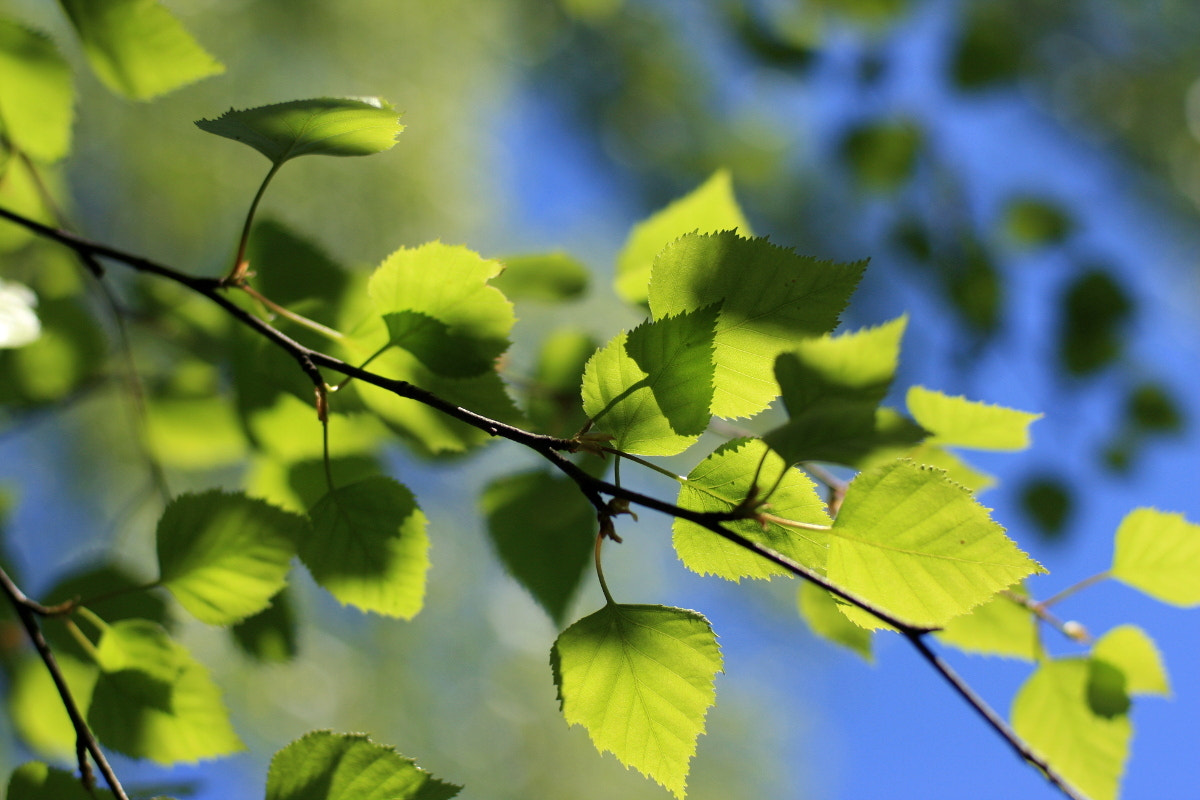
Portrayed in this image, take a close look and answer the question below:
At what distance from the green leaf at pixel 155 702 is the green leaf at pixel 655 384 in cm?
29

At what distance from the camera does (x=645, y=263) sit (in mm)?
517

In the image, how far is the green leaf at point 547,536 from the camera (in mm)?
513

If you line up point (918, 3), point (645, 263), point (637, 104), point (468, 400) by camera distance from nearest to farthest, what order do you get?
point (468, 400), point (645, 263), point (918, 3), point (637, 104)

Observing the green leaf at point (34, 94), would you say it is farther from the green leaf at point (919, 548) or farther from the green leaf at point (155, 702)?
the green leaf at point (919, 548)

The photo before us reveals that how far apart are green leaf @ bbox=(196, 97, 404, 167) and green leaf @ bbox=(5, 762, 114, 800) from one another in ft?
1.06

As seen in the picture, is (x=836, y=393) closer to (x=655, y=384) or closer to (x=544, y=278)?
(x=655, y=384)

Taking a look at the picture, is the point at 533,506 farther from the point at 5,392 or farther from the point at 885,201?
the point at 885,201

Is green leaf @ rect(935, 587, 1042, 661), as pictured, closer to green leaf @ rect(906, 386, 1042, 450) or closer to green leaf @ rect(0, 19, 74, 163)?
green leaf @ rect(906, 386, 1042, 450)

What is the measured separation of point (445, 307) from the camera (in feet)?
1.21

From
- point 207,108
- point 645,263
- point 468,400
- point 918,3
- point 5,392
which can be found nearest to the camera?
point 468,400

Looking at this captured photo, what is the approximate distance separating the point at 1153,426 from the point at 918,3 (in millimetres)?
882

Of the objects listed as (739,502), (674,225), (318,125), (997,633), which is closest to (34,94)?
(318,125)

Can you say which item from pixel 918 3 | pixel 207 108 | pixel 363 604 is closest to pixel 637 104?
pixel 207 108

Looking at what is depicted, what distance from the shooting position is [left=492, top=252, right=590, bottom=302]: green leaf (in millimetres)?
570
